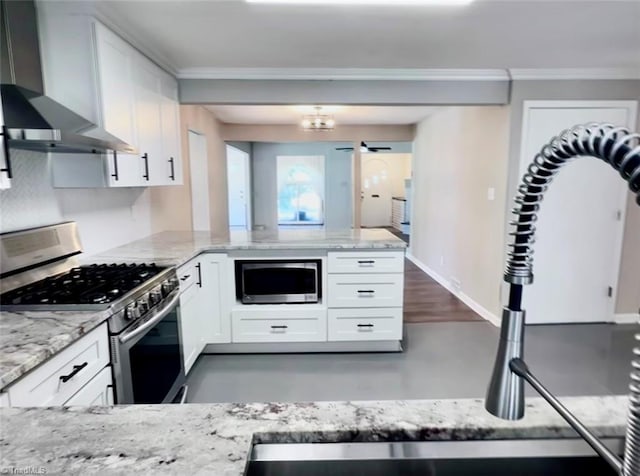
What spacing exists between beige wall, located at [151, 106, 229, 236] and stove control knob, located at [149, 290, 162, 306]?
5.68ft

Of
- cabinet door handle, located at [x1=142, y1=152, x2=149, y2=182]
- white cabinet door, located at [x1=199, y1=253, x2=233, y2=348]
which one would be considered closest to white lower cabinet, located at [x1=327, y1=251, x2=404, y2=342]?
white cabinet door, located at [x1=199, y1=253, x2=233, y2=348]

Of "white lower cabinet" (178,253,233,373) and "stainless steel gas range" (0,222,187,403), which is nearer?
"stainless steel gas range" (0,222,187,403)

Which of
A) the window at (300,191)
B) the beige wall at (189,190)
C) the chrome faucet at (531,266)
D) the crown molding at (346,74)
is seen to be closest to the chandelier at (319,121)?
the beige wall at (189,190)

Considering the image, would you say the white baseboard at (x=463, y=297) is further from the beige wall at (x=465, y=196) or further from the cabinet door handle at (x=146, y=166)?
the cabinet door handle at (x=146, y=166)

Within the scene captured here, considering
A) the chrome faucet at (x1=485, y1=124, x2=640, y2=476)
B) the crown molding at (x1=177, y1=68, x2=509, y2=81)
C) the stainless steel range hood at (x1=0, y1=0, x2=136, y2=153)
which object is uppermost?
the crown molding at (x1=177, y1=68, x2=509, y2=81)

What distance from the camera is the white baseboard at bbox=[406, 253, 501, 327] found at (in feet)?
12.7

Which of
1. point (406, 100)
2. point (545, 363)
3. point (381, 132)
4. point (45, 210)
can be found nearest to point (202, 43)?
point (45, 210)

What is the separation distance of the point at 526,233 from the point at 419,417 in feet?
1.29

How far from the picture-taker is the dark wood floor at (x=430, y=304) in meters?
4.04

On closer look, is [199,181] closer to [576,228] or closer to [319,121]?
[319,121]

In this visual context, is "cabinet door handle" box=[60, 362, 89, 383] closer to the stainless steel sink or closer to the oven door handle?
the oven door handle

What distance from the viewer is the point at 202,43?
276 cm

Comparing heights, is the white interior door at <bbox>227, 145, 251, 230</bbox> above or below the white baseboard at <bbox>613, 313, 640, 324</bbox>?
above

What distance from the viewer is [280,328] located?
3.17 meters
